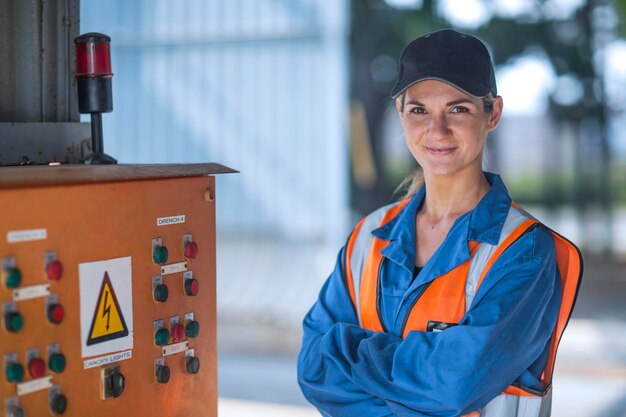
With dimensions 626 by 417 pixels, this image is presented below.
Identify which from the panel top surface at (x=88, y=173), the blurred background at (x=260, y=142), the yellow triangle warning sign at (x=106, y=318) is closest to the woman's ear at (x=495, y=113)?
the panel top surface at (x=88, y=173)

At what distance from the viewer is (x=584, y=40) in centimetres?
991

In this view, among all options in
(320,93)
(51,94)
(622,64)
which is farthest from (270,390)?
(622,64)

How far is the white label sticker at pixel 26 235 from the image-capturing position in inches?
71.6

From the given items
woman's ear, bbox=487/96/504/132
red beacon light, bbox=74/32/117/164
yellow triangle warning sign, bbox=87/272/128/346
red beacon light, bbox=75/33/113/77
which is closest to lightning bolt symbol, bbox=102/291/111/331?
yellow triangle warning sign, bbox=87/272/128/346

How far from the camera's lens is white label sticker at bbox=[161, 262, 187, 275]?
2.25m

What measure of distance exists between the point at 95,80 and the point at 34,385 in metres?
0.99

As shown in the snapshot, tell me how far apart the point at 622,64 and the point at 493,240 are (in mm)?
8513

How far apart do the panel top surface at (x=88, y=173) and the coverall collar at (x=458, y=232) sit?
0.55 m

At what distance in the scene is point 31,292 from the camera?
6.13ft

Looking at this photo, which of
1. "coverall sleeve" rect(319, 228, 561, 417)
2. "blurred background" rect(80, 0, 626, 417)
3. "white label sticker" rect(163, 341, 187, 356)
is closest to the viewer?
"coverall sleeve" rect(319, 228, 561, 417)

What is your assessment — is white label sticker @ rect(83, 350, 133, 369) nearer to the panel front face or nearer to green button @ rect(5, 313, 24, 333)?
the panel front face

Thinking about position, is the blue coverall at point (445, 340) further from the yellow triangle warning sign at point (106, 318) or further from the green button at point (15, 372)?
the green button at point (15, 372)

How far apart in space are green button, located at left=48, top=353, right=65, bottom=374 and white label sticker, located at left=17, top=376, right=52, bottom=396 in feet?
0.08

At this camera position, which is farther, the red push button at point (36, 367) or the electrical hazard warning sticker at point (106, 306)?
the electrical hazard warning sticker at point (106, 306)
